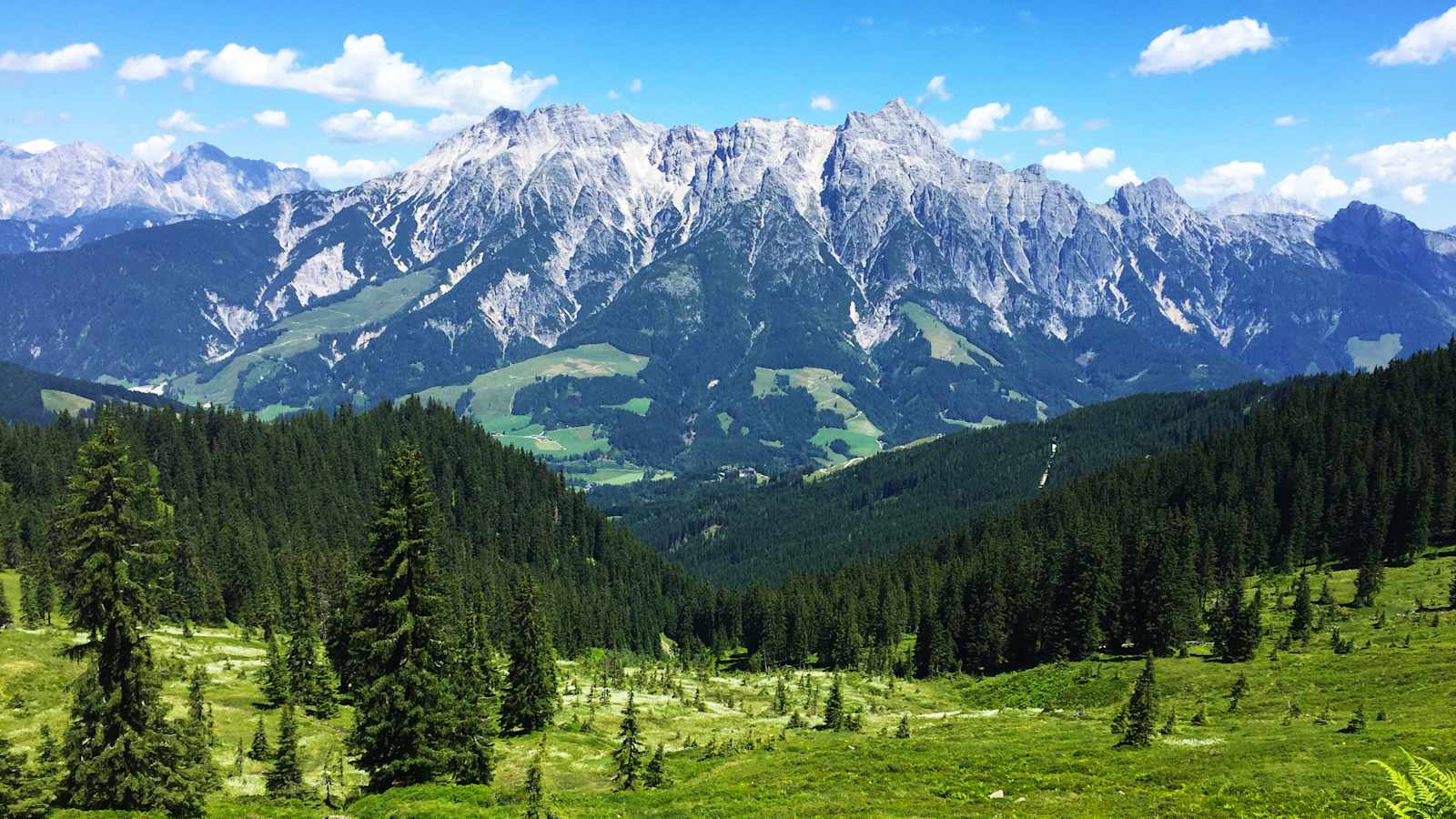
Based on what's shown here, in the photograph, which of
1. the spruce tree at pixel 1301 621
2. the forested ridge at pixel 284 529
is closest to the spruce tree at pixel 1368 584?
the spruce tree at pixel 1301 621

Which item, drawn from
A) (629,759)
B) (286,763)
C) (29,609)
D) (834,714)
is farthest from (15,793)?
(29,609)

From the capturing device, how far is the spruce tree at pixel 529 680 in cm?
A: 6762

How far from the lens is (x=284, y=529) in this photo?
160375 mm

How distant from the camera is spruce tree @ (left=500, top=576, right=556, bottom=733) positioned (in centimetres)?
6762

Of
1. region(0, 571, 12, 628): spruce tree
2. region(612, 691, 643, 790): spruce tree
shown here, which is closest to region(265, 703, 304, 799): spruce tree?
region(612, 691, 643, 790): spruce tree

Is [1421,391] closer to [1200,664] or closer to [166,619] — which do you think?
[1200,664]

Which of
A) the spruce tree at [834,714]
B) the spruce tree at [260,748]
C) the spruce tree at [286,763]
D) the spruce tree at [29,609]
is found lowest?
the spruce tree at [834,714]

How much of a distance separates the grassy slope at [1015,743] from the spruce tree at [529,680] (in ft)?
8.12

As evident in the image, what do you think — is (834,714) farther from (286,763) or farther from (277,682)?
(277,682)

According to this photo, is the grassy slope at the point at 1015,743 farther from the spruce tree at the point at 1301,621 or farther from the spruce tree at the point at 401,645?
the spruce tree at the point at 401,645

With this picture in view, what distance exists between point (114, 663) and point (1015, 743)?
46.5m

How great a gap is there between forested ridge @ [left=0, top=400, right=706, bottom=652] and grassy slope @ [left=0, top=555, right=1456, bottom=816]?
3663cm

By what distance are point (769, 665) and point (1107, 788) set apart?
109 metres

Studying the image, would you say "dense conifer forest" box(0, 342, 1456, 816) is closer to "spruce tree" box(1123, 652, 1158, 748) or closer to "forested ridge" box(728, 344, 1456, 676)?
"spruce tree" box(1123, 652, 1158, 748)
